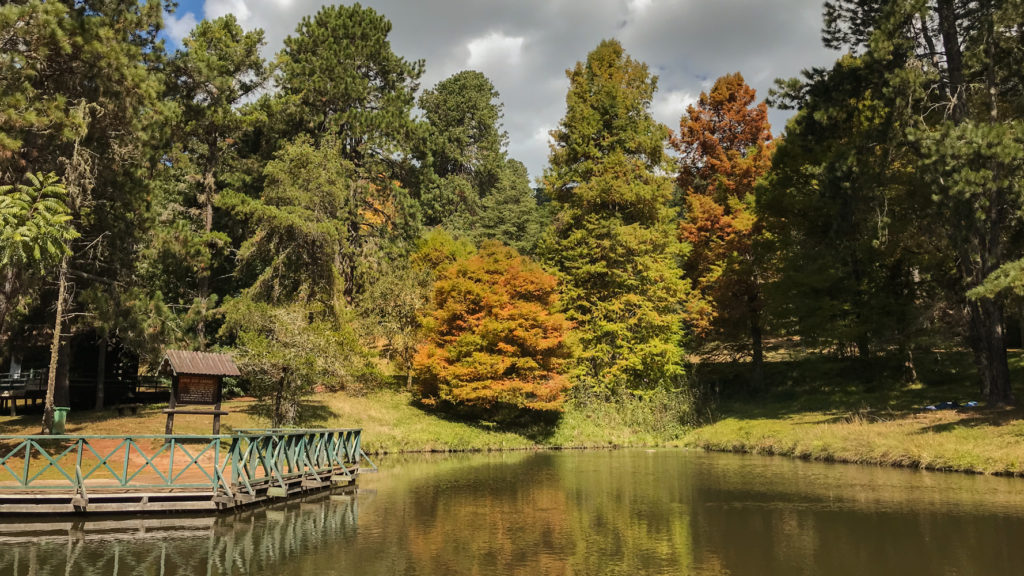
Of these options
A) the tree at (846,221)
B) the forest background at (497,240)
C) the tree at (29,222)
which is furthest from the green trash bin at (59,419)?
the tree at (846,221)

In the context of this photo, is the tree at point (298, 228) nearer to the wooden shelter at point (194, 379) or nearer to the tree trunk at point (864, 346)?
the wooden shelter at point (194, 379)

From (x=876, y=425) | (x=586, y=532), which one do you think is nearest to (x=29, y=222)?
(x=586, y=532)

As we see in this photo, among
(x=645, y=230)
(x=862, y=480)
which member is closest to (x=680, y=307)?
(x=645, y=230)

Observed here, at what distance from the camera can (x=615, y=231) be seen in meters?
37.4

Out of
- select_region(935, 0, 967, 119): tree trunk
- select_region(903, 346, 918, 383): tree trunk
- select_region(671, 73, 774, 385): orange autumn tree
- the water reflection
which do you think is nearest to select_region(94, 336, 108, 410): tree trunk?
the water reflection

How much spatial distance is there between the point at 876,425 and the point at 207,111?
32.3 meters

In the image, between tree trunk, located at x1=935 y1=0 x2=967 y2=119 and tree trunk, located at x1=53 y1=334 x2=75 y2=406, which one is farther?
tree trunk, located at x1=53 y1=334 x2=75 y2=406

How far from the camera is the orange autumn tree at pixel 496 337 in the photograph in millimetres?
33094

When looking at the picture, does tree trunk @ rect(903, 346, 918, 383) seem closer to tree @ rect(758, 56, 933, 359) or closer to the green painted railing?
tree @ rect(758, 56, 933, 359)

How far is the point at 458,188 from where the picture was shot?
6375 cm

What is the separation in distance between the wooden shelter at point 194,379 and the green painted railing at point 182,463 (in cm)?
176

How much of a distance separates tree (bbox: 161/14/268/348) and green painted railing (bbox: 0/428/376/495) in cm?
1060

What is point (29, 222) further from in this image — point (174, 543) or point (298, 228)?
point (298, 228)

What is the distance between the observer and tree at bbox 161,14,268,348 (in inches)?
1240
